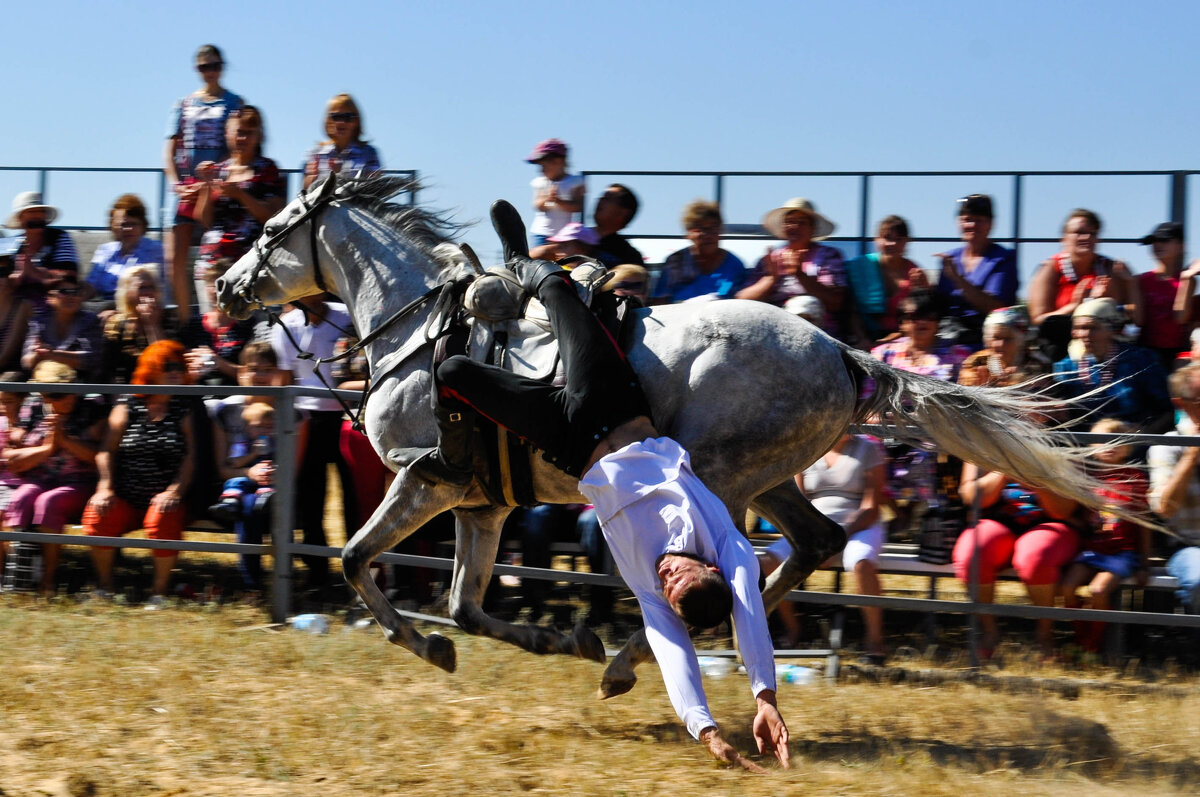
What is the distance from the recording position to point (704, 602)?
4293mm

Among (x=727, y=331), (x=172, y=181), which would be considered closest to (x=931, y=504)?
(x=727, y=331)

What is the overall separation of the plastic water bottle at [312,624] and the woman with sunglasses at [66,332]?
2521 millimetres

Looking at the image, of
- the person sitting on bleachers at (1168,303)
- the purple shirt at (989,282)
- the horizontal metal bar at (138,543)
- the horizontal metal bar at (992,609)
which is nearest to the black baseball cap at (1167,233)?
the person sitting on bleachers at (1168,303)

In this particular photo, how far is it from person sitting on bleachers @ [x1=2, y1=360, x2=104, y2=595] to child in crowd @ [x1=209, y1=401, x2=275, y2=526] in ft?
2.84

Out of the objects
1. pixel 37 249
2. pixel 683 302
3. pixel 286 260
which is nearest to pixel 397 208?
pixel 286 260

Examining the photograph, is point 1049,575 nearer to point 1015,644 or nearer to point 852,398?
point 1015,644

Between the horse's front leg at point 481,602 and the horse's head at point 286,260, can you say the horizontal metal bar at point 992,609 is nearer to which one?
the horse's front leg at point 481,602

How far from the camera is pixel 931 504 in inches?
267

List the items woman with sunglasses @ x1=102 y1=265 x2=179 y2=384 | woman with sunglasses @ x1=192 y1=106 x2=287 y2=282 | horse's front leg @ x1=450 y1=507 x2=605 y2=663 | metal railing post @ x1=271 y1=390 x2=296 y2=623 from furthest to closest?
woman with sunglasses @ x1=192 y1=106 x2=287 y2=282
woman with sunglasses @ x1=102 y1=265 x2=179 y2=384
metal railing post @ x1=271 y1=390 x2=296 y2=623
horse's front leg @ x1=450 y1=507 x2=605 y2=663

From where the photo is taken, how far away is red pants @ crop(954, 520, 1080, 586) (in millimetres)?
6652

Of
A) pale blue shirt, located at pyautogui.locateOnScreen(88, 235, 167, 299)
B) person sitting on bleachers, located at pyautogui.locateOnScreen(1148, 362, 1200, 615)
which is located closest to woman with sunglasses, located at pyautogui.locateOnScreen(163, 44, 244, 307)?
pale blue shirt, located at pyautogui.locateOnScreen(88, 235, 167, 299)

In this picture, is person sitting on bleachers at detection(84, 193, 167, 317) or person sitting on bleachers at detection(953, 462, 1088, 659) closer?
person sitting on bleachers at detection(953, 462, 1088, 659)

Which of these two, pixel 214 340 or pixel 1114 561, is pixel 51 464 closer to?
pixel 214 340

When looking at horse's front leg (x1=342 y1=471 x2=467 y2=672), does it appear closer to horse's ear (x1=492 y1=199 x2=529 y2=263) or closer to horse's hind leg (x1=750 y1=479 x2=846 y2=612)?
horse's ear (x1=492 y1=199 x2=529 y2=263)
